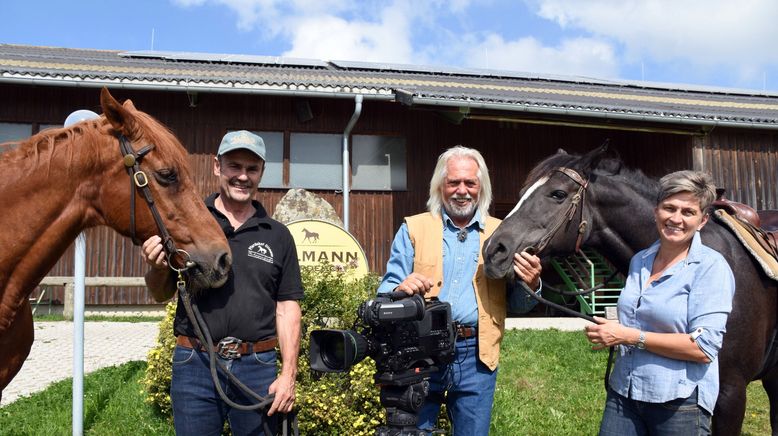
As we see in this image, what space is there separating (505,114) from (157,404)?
22.9 feet

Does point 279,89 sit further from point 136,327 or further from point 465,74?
point 465,74

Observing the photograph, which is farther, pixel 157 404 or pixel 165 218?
pixel 157 404

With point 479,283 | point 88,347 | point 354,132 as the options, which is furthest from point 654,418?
point 354,132

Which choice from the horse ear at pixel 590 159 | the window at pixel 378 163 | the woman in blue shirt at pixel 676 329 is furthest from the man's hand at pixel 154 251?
the window at pixel 378 163

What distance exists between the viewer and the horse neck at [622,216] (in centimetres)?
308

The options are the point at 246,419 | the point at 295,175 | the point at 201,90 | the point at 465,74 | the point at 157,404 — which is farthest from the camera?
the point at 465,74

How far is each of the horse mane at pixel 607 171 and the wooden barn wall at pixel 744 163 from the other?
26.9 feet

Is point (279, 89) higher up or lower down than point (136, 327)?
higher up

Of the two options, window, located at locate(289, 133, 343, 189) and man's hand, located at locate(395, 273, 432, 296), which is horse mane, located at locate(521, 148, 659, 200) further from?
window, located at locate(289, 133, 343, 189)

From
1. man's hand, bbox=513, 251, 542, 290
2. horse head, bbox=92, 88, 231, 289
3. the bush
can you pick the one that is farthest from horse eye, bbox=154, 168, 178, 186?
the bush

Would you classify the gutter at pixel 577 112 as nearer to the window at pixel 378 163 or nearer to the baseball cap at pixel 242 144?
the window at pixel 378 163

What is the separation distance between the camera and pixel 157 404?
4.32 m

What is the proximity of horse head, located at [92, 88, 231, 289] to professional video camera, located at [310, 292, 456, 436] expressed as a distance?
1.69 feet

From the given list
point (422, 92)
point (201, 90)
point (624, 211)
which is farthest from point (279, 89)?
point (624, 211)
